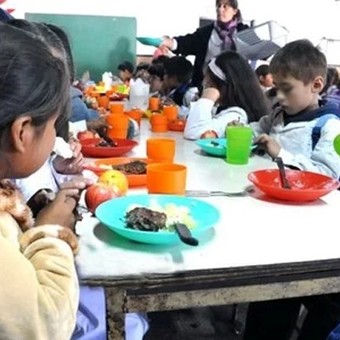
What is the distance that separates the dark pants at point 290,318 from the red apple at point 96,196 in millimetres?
669

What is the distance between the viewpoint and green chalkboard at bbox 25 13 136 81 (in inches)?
208

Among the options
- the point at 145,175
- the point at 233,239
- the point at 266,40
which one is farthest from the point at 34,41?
the point at 266,40

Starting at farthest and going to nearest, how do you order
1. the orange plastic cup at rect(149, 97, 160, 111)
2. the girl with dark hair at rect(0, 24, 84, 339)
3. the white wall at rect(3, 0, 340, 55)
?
the white wall at rect(3, 0, 340, 55) < the orange plastic cup at rect(149, 97, 160, 111) < the girl with dark hair at rect(0, 24, 84, 339)

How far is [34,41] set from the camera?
2.79 feet

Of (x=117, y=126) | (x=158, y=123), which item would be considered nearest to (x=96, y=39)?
(x=158, y=123)

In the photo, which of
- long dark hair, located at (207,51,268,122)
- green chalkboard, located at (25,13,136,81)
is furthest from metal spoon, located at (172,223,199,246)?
green chalkboard, located at (25,13,136,81)

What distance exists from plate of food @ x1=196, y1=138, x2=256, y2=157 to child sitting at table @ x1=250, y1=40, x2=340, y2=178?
0.12 metres

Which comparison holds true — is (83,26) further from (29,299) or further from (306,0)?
(29,299)

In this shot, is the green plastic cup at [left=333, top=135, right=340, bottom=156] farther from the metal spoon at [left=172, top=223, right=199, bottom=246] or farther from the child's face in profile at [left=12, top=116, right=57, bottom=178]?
the child's face in profile at [left=12, top=116, right=57, bottom=178]

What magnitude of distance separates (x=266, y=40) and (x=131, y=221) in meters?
2.96

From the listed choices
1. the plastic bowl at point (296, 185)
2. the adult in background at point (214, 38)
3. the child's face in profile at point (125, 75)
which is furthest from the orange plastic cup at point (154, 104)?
A: the child's face in profile at point (125, 75)

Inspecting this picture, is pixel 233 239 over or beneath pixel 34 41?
beneath

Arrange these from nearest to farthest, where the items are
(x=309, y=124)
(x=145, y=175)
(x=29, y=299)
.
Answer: (x=29, y=299) < (x=145, y=175) < (x=309, y=124)

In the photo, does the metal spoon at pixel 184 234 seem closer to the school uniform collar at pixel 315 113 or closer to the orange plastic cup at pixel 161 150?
the orange plastic cup at pixel 161 150
